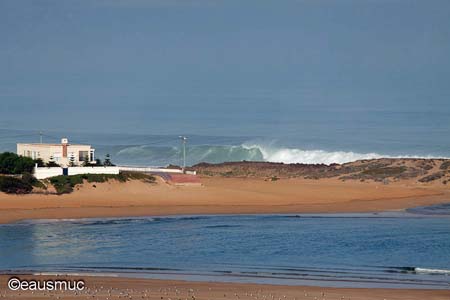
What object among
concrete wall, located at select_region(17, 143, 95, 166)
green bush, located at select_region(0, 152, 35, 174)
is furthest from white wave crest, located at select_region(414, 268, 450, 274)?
concrete wall, located at select_region(17, 143, 95, 166)

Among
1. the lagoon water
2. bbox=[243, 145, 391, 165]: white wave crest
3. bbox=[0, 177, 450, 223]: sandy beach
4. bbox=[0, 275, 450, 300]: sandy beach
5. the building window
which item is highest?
bbox=[243, 145, 391, 165]: white wave crest

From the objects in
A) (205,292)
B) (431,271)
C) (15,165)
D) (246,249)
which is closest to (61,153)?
(15,165)

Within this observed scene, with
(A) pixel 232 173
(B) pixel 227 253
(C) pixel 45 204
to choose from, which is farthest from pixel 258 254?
(A) pixel 232 173

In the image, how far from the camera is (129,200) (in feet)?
139

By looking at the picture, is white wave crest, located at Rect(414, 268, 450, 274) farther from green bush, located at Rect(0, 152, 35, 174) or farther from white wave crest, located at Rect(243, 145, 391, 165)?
white wave crest, located at Rect(243, 145, 391, 165)

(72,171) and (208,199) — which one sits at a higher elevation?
(72,171)

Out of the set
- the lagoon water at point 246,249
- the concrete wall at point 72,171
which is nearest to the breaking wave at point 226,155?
the concrete wall at point 72,171

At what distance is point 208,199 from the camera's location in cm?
4434

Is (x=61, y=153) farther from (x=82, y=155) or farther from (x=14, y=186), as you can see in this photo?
(x=14, y=186)

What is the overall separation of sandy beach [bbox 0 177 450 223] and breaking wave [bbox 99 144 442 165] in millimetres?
27368

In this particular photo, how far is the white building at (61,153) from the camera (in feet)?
157

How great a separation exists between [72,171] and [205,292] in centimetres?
2561

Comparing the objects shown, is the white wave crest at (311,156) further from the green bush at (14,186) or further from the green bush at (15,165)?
the green bush at (14,186)

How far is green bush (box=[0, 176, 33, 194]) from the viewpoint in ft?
130
